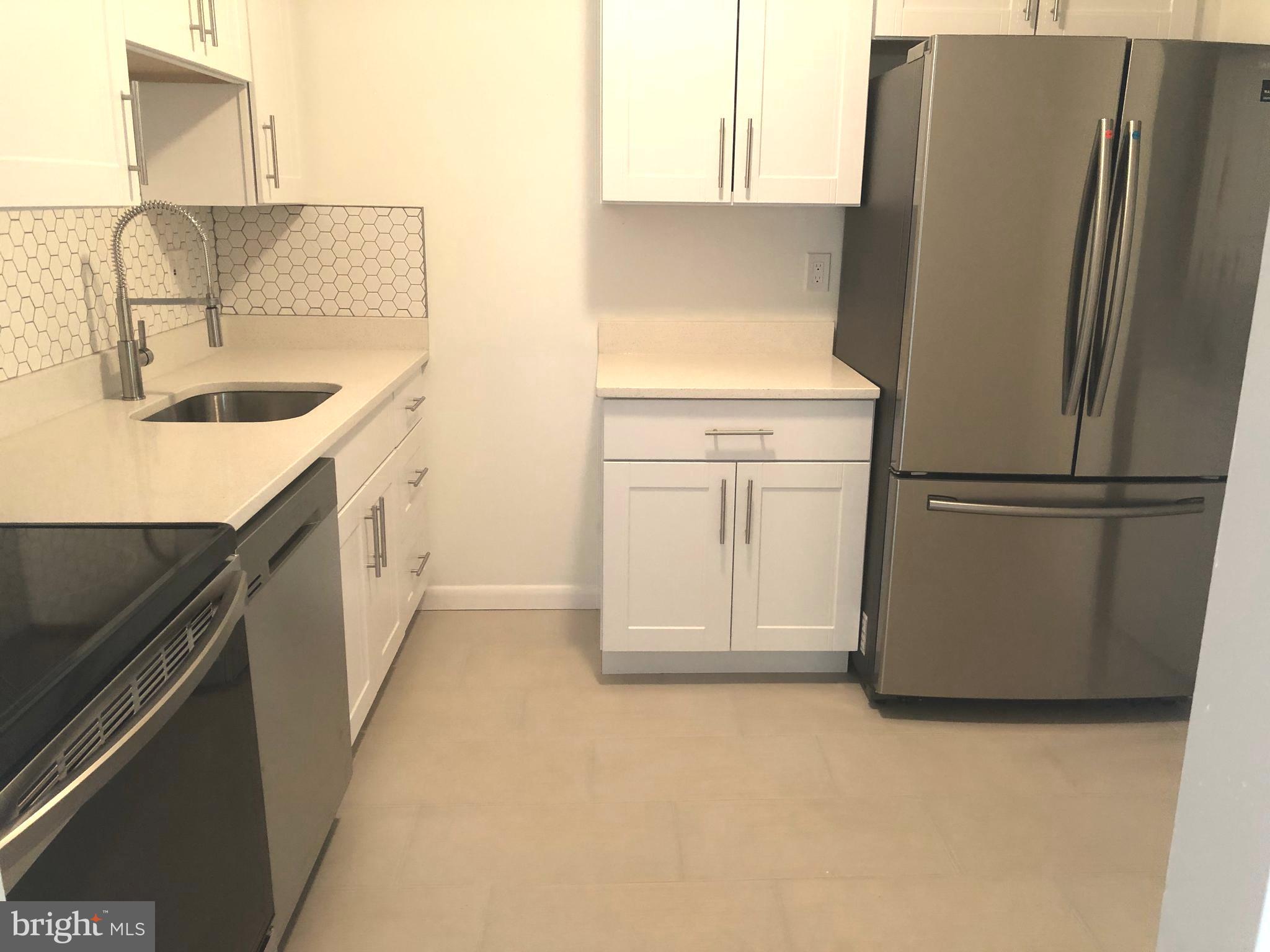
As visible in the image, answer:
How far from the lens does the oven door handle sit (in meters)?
0.87

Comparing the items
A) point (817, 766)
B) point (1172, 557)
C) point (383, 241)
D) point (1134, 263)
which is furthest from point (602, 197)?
point (1172, 557)

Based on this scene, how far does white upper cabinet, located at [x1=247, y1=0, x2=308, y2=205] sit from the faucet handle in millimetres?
485

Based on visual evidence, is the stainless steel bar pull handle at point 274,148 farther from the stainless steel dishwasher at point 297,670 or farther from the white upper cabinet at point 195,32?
the stainless steel dishwasher at point 297,670

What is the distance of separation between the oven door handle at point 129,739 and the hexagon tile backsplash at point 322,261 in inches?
74.1

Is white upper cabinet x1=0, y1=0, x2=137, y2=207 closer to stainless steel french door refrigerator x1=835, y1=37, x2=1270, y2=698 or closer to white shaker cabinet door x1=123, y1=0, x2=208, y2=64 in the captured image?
white shaker cabinet door x1=123, y1=0, x2=208, y2=64

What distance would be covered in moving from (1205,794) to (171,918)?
116 cm

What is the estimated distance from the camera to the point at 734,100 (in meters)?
2.74

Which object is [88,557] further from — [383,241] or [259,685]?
[383,241]

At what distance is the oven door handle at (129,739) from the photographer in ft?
2.85

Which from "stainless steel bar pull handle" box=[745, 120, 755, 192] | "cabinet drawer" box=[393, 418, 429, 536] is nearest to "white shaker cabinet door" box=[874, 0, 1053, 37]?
"stainless steel bar pull handle" box=[745, 120, 755, 192]

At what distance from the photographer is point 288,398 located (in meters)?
2.59

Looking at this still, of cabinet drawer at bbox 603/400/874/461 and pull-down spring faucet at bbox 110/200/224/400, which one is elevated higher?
pull-down spring faucet at bbox 110/200/224/400

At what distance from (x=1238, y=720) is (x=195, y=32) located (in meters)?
2.33

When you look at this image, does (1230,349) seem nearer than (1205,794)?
No
